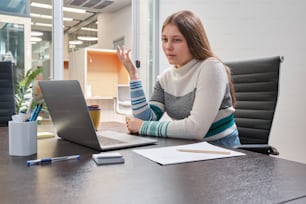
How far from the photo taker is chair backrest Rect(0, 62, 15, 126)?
1.92m

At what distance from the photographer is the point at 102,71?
3.93 m

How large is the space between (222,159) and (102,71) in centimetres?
331

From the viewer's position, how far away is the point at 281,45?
2.12 meters

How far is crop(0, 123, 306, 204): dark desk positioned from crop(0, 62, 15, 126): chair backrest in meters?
1.25

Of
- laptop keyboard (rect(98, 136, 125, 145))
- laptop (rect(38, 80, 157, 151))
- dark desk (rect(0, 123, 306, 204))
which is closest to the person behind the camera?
dark desk (rect(0, 123, 306, 204))

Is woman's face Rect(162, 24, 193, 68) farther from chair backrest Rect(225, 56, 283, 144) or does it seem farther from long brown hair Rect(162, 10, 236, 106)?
chair backrest Rect(225, 56, 283, 144)

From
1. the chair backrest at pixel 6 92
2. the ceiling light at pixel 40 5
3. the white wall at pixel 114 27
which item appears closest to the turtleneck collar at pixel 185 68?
the chair backrest at pixel 6 92

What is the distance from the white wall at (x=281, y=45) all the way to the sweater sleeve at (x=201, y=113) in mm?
1016

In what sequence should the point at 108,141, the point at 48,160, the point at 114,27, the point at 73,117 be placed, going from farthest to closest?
1. the point at 114,27
2. the point at 108,141
3. the point at 73,117
4. the point at 48,160

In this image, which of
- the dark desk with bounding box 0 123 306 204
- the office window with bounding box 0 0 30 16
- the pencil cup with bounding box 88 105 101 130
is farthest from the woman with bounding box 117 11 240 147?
the office window with bounding box 0 0 30 16

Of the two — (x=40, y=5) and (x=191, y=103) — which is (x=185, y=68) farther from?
(x=40, y=5)

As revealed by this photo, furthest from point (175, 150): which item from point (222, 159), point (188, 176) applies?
point (188, 176)

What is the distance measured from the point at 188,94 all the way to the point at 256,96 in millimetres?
407

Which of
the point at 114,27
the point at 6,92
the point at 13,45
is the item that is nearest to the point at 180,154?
the point at 6,92
